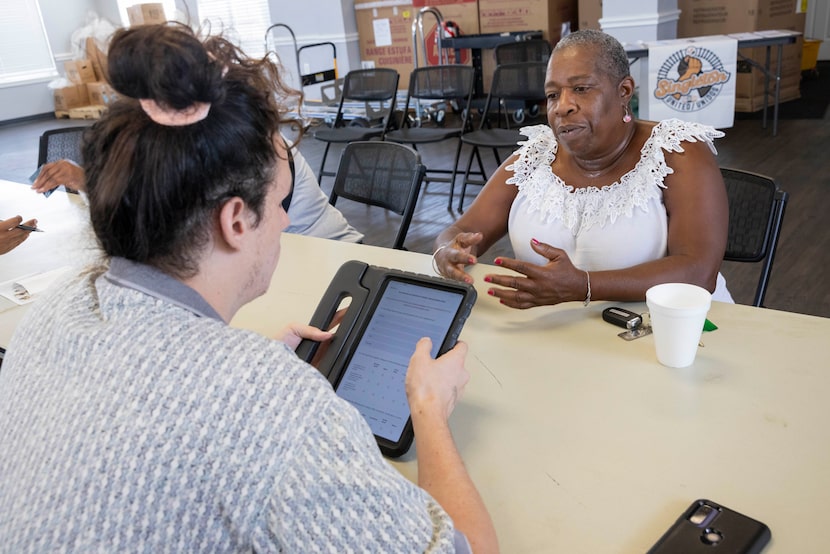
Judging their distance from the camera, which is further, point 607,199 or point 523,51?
point 523,51

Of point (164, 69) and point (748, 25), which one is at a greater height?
point (164, 69)

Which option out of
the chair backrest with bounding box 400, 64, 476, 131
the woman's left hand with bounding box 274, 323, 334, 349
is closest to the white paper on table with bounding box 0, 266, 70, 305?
the woman's left hand with bounding box 274, 323, 334, 349

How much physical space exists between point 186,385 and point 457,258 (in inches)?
40.6

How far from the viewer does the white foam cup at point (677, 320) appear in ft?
3.87

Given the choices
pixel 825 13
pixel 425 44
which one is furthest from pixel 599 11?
pixel 825 13

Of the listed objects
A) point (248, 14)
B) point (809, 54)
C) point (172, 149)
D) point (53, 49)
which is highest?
point (248, 14)

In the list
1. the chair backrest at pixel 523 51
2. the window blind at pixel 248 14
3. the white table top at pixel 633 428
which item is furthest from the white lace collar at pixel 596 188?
the window blind at pixel 248 14

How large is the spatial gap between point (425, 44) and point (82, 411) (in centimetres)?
691

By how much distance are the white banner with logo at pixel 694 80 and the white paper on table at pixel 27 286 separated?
4.13 meters

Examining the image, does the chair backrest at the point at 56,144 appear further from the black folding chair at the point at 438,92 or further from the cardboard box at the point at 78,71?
the cardboard box at the point at 78,71

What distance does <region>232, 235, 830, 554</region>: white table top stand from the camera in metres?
0.91

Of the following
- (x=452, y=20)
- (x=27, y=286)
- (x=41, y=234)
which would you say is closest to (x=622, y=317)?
(x=27, y=286)

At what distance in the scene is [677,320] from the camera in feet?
3.87

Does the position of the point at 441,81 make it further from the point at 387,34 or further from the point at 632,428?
the point at 632,428
